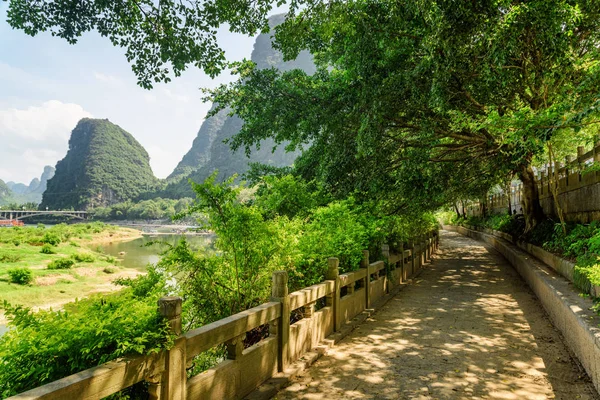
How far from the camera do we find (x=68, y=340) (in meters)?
2.36

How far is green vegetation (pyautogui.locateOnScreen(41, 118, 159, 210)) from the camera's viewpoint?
16300cm

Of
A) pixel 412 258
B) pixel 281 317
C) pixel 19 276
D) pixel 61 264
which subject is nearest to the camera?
pixel 281 317

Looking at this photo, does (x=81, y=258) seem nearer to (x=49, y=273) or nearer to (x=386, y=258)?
(x=49, y=273)

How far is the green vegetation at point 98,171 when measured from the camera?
163 meters

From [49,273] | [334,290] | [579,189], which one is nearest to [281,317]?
[334,290]

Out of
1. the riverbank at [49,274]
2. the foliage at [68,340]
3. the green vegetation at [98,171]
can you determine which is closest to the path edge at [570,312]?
the foliage at [68,340]

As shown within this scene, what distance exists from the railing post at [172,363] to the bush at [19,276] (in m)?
25.8

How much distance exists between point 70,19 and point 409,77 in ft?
22.6

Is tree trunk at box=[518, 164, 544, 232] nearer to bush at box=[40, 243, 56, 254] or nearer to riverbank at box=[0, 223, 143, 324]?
riverbank at box=[0, 223, 143, 324]

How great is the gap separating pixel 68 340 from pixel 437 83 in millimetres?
7294

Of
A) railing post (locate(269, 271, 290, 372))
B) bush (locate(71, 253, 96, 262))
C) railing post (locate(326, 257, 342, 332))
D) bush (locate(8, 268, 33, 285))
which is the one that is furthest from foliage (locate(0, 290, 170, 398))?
bush (locate(71, 253, 96, 262))

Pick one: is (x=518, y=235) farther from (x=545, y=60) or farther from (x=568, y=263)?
(x=545, y=60)

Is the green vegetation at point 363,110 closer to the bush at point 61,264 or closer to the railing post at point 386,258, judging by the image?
the railing post at point 386,258

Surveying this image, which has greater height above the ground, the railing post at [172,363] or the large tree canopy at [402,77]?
the large tree canopy at [402,77]
